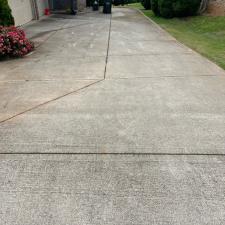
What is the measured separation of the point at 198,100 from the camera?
5918mm

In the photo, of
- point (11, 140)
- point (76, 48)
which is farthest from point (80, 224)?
point (76, 48)

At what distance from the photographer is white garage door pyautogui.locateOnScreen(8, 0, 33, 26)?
1714cm

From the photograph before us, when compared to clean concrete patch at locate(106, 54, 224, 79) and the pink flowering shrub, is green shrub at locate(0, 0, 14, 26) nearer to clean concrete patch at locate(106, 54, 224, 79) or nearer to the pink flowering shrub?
the pink flowering shrub

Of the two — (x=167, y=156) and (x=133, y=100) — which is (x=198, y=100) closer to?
(x=133, y=100)

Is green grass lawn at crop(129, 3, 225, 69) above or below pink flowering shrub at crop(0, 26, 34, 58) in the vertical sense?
below

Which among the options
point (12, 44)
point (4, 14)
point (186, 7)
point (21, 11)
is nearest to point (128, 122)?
point (12, 44)

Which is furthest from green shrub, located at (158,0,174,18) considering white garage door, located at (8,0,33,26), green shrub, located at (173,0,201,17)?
white garage door, located at (8,0,33,26)

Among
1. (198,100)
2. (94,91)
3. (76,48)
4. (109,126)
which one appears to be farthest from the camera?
(76,48)

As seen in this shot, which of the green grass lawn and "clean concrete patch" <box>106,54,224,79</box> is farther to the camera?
the green grass lawn

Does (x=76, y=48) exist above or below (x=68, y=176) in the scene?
below

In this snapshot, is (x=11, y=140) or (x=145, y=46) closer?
(x=11, y=140)

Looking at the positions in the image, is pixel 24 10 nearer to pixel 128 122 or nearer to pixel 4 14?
pixel 4 14

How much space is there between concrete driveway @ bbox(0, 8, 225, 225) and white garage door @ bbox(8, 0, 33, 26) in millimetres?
10628

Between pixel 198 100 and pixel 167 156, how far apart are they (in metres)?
2.43
